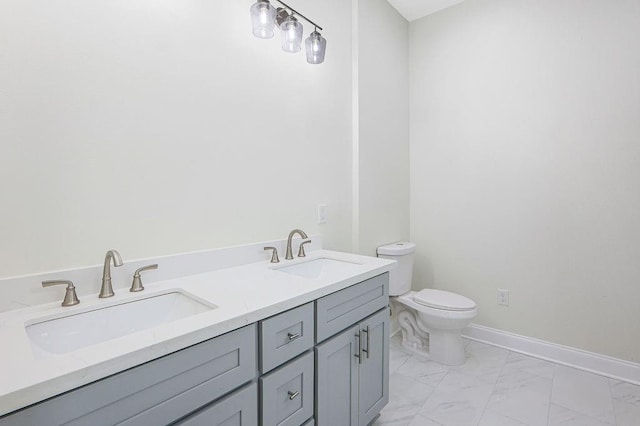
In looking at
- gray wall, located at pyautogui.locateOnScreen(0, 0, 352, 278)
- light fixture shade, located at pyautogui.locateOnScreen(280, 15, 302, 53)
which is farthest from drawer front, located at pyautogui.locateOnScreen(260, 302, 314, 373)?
light fixture shade, located at pyautogui.locateOnScreen(280, 15, 302, 53)

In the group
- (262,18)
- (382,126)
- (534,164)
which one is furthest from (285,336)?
(534,164)

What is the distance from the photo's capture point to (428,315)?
84.7 inches

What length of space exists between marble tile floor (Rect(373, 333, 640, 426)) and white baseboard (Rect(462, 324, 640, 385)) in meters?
0.05

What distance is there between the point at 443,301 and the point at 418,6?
93.3 inches

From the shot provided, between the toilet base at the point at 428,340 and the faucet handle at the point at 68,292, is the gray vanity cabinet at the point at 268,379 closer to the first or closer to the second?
the faucet handle at the point at 68,292

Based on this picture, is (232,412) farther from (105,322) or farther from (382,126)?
(382,126)

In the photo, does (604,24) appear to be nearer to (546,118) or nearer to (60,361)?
(546,118)

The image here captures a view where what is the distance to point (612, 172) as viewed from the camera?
197 centimetres

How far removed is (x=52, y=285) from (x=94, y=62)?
75cm

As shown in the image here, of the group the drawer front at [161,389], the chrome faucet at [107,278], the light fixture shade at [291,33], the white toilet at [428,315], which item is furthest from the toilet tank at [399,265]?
the chrome faucet at [107,278]

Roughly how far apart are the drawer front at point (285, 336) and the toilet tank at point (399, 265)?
1343mm

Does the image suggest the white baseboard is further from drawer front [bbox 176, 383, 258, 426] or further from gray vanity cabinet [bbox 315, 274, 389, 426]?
drawer front [bbox 176, 383, 258, 426]

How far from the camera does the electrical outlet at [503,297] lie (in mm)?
2387

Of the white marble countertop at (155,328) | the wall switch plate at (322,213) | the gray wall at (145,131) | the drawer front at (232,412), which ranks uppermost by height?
the gray wall at (145,131)
